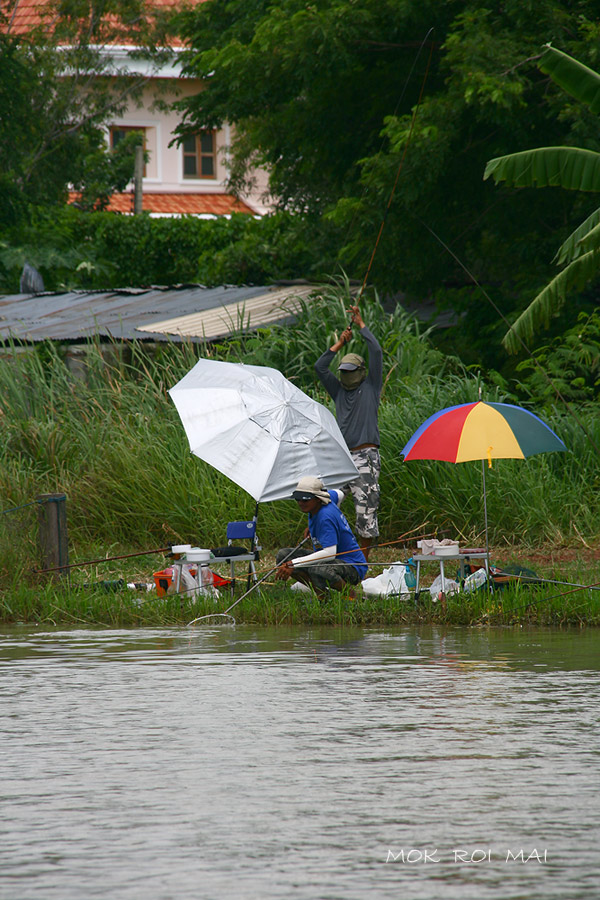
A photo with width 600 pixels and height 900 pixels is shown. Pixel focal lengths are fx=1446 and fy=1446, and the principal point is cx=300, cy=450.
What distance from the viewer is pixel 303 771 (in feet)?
22.3

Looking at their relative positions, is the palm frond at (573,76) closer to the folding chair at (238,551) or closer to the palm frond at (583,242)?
the palm frond at (583,242)

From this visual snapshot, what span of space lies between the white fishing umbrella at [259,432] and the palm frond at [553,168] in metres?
4.10

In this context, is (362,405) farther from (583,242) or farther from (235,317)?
(235,317)

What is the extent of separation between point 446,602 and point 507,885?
696cm

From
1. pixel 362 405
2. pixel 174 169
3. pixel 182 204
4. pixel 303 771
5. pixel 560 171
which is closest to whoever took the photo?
pixel 303 771

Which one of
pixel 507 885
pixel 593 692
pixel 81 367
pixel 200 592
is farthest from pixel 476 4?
pixel 507 885

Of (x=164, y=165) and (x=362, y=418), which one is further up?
(x=164, y=165)

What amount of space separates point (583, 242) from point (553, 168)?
50.7 inches

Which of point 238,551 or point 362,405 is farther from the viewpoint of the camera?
point 362,405

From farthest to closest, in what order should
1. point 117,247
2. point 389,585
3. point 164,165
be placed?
1. point 164,165
2. point 117,247
3. point 389,585

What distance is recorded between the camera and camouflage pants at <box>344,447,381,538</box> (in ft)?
45.3

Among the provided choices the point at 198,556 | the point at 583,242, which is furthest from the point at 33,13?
the point at 198,556

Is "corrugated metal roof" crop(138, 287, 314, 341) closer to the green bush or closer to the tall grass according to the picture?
the tall grass

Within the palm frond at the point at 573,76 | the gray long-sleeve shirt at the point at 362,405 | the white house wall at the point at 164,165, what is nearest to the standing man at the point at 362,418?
the gray long-sleeve shirt at the point at 362,405
